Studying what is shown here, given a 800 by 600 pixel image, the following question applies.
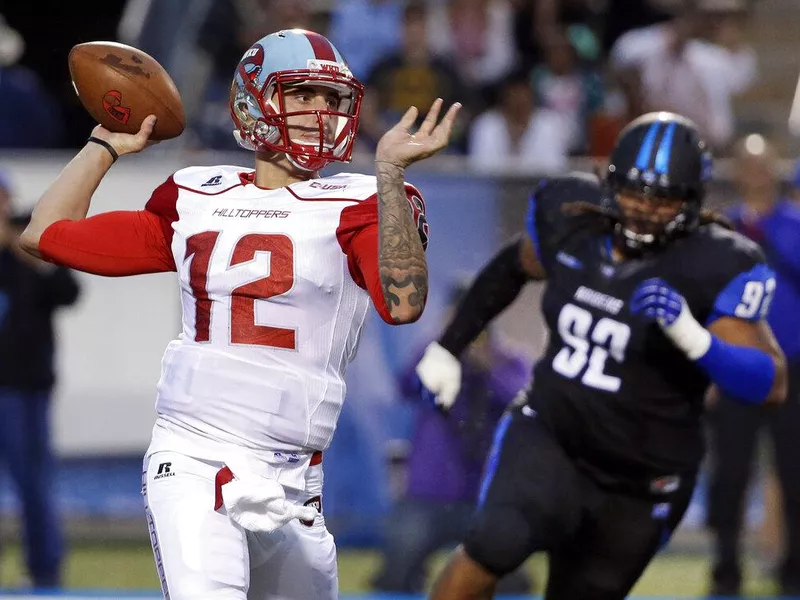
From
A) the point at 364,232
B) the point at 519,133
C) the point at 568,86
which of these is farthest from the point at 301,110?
the point at 568,86

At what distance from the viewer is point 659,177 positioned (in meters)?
3.94

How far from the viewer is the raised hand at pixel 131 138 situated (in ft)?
10.7

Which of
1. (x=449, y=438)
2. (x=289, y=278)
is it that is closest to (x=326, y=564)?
(x=289, y=278)

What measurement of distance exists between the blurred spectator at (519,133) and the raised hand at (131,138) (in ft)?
14.3

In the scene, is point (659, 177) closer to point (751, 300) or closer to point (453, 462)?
point (751, 300)

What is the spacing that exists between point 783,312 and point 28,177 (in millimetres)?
3705

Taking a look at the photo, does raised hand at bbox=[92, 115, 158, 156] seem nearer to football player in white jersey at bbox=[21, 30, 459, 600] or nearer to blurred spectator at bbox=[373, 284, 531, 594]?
football player in white jersey at bbox=[21, 30, 459, 600]

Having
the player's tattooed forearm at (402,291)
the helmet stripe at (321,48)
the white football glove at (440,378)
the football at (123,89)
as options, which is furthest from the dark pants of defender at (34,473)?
the player's tattooed forearm at (402,291)

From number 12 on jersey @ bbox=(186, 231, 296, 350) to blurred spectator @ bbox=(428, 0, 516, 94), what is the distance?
5429mm

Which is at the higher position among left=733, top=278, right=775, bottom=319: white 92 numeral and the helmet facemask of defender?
the helmet facemask of defender

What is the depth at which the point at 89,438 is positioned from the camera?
6828 millimetres

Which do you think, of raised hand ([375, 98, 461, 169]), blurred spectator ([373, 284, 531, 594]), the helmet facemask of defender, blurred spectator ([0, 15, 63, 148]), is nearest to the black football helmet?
the helmet facemask of defender

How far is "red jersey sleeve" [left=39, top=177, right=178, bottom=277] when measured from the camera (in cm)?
312

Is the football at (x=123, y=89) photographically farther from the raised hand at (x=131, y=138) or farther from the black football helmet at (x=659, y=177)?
the black football helmet at (x=659, y=177)
